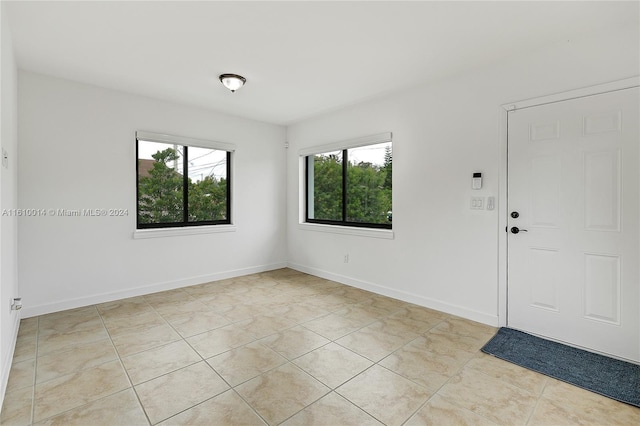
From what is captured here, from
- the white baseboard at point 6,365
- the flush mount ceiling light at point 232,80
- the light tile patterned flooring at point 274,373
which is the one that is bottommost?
the light tile patterned flooring at point 274,373

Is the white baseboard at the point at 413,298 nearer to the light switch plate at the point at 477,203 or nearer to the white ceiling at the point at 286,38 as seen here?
the light switch plate at the point at 477,203

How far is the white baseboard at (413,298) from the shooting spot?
3.10 m

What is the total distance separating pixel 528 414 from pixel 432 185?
2236 mm

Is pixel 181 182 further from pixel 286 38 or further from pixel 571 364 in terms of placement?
pixel 571 364

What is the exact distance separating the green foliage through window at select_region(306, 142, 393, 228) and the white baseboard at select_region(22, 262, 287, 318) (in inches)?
56.9

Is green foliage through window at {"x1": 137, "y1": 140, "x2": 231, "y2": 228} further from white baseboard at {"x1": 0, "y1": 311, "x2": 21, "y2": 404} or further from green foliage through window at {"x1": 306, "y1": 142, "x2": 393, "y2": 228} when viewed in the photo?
white baseboard at {"x1": 0, "y1": 311, "x2": 21, "y2": 404}

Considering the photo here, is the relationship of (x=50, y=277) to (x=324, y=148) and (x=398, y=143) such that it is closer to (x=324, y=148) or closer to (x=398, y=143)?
(x=324, y=148)

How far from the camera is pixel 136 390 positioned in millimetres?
2012

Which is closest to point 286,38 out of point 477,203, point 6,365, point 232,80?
point 232,80

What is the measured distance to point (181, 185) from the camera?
4.40 m

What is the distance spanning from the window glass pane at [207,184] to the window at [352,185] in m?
1.39

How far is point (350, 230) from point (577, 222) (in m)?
2.52

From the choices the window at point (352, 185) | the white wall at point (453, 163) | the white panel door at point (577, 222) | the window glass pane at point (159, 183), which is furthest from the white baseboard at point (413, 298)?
the window glass pane at point (159, 183)

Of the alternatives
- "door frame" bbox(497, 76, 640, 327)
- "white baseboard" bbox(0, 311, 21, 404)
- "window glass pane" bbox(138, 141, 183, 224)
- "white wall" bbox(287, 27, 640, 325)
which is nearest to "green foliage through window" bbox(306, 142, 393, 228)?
"white wall" bbox(287, 27, 640, 325)
